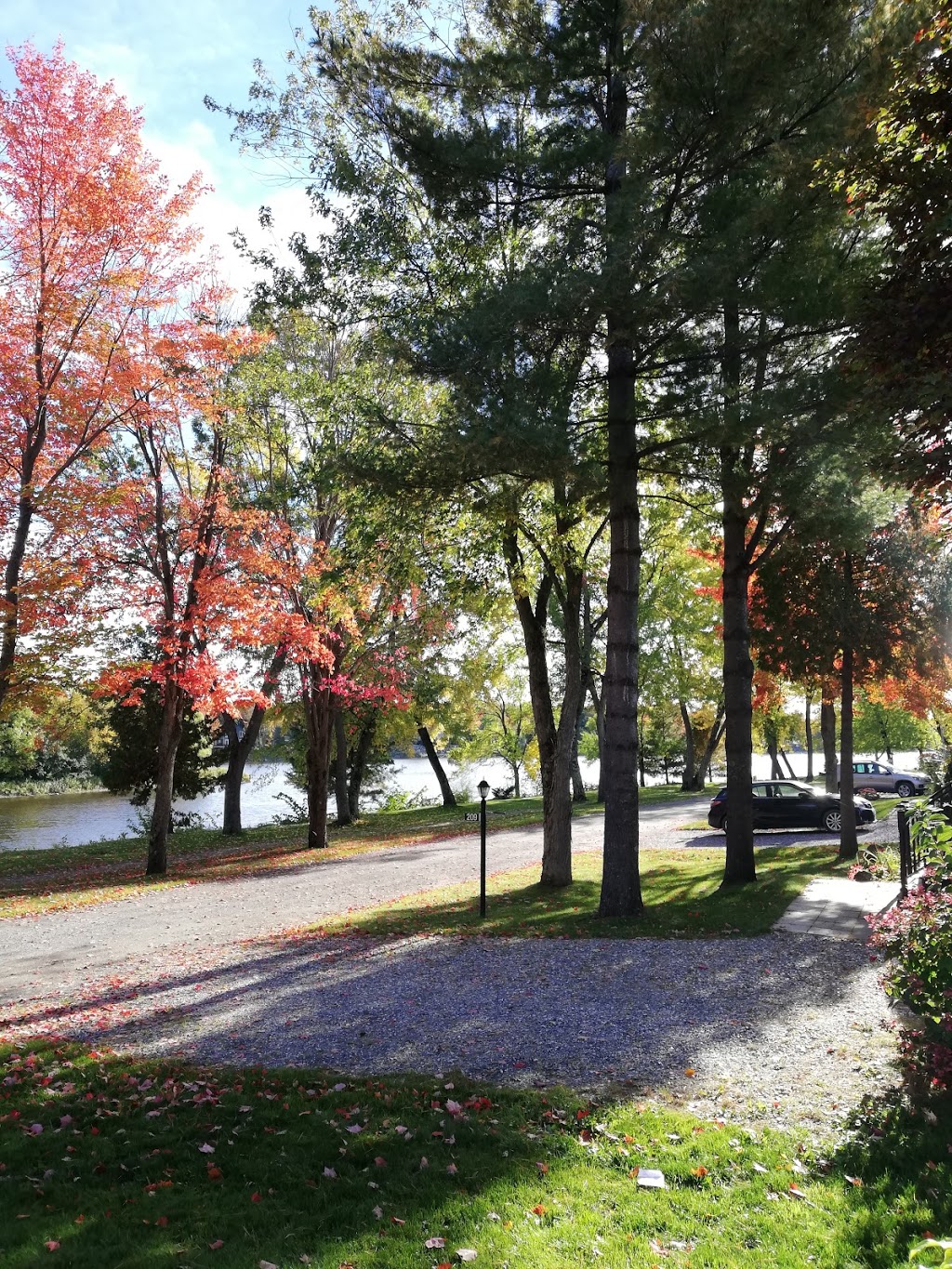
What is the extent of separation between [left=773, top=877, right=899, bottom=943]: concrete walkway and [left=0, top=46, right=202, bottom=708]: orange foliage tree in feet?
35.6

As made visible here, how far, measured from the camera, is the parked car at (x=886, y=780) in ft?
90.6

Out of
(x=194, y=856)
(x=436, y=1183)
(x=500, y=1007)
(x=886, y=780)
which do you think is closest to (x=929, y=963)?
(x=436, y=1183)

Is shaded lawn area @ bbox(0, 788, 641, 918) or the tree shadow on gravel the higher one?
the tree shadow on gravel

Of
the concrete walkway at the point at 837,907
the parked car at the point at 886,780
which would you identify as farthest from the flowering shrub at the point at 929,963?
the parked car at the point at 886,780

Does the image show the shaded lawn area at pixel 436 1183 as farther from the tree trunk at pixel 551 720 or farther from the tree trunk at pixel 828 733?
the tree trunk at pixel 828 733

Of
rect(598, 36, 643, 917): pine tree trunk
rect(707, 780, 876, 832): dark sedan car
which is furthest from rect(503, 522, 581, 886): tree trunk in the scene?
rect(707, 780, 876, 832): dark sedan car

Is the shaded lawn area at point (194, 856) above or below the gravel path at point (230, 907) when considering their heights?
below

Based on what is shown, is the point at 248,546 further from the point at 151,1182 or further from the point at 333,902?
the point at 151,1182

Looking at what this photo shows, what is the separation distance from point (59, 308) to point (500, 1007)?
35.7 ft

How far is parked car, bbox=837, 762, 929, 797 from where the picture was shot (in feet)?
90.6

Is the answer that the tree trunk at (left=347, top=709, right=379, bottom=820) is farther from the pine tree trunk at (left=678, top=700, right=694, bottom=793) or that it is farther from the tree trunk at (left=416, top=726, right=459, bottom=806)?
the pine tree trunk at (left=678, top=700, right=694, bottom=793)

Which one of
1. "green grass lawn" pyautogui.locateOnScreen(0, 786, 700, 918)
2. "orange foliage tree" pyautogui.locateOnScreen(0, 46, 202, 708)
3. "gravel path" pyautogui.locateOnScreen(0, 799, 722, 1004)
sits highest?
"orange foliage tree" pyautogui.locateOnScreen(0, 46, 202, 708)

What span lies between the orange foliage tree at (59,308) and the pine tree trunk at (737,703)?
9635 millimetres

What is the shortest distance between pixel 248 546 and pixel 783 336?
37.3 ft
